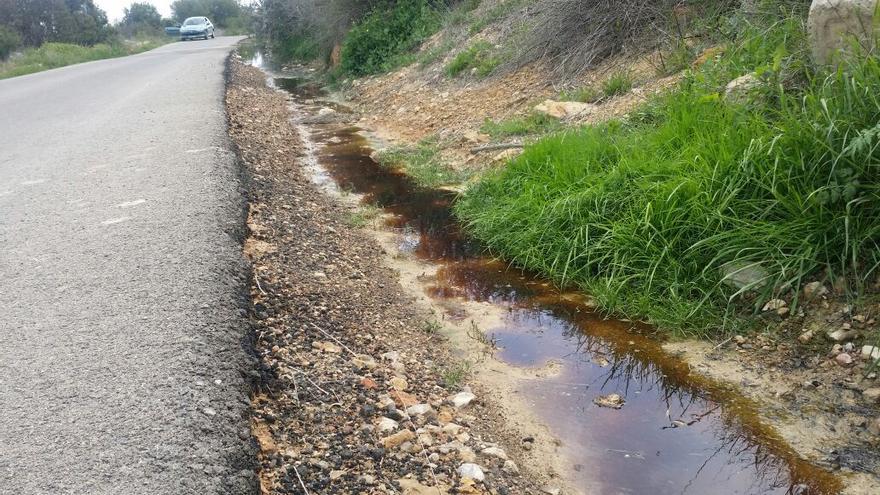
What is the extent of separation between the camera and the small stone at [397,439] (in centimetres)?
278

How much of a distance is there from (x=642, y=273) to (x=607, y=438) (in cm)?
145

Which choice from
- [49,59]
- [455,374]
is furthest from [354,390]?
[49,59]

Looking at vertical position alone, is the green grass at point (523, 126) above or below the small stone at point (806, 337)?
above

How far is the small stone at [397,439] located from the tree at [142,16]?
177 feet

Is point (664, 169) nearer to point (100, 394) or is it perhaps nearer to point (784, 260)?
point (784, 260)

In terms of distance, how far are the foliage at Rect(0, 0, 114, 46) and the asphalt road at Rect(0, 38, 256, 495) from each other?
28.7 meters

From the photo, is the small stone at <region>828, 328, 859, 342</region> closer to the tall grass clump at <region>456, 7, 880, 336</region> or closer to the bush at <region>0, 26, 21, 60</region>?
the tall grass clump at <region>456, 7, 880, 336</region>

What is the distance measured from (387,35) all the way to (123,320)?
1232 centimetres

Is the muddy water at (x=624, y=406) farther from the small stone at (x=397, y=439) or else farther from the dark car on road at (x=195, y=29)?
the dark car on road at (x=195, y=29)

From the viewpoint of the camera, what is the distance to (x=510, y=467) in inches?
111

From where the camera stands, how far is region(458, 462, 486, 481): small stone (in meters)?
2.66

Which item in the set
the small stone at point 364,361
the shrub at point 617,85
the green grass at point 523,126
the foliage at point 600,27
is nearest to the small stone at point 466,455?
the small stone at point 364,361

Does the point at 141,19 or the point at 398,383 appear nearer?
the point at 398,383

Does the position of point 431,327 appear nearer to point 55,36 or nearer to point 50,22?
point 55,36
